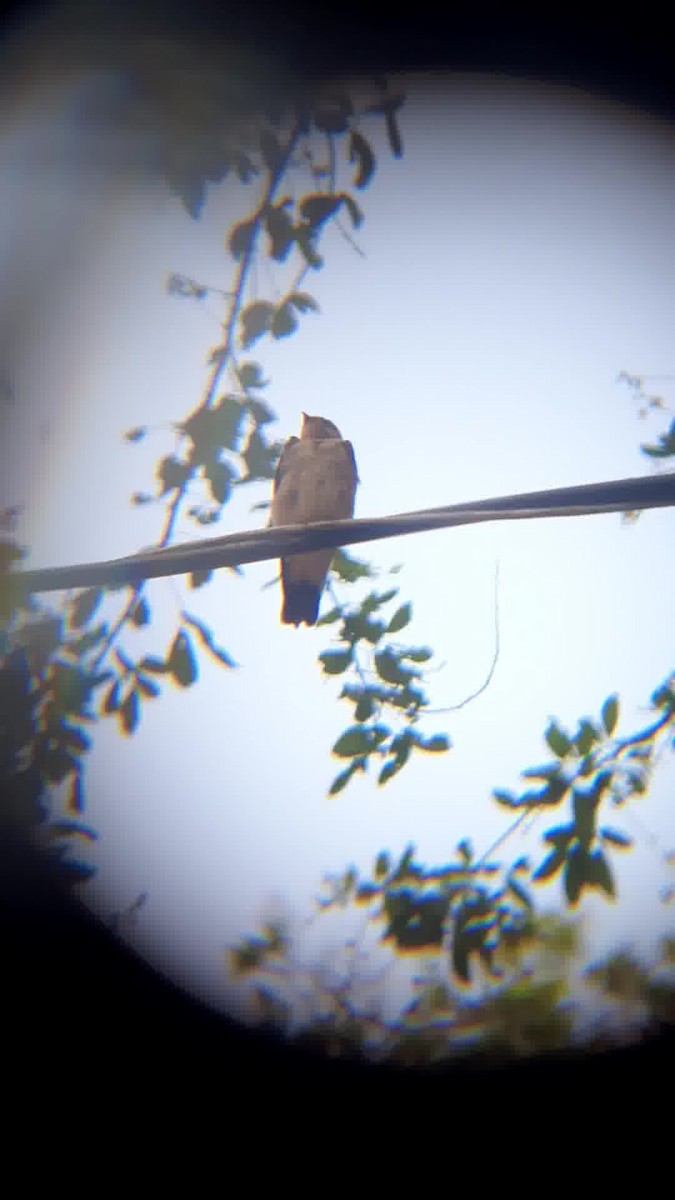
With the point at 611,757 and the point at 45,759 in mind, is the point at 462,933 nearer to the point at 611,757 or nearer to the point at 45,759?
the point at 611,757

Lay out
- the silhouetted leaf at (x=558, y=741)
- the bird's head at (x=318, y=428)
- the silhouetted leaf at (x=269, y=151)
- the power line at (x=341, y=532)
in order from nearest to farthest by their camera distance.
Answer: the power line at (x=341, y=532) → the silhouetted leaf at (x=558, y=741) → the silhouetted leaf at (x=269, y=151) → the bird's head at (x=318, y=428)

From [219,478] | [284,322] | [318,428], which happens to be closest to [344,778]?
[219,478]

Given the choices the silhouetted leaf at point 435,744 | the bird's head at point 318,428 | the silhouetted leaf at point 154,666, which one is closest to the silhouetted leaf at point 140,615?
the silhouetted leaf at point 154,666

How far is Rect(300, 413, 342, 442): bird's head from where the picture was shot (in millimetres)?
4457

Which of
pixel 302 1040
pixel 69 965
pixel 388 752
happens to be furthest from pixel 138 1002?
pixel 388 752

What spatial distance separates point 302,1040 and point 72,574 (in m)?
2.07

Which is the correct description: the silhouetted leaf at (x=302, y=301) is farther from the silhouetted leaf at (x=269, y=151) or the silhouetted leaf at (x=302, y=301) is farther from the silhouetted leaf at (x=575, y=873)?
the silhouetted leaf at (x=575, y=873)

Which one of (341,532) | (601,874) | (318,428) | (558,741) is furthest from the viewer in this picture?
(318,428)

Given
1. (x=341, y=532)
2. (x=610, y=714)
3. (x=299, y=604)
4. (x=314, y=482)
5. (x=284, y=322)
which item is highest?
(x=314, y=482)

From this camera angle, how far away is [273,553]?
180 centimetres

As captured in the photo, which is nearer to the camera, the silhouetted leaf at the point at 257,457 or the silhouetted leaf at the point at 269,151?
the silhouetted leaf at the point at 269,151

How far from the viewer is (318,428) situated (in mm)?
4457

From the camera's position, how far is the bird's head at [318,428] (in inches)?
175

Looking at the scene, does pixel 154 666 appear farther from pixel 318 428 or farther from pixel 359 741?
pixel 318 428
